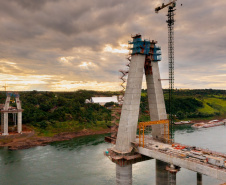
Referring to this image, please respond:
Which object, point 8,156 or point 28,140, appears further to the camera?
point 28,140

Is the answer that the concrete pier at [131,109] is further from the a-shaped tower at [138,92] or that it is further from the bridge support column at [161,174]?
the bridge support column at [161,174]

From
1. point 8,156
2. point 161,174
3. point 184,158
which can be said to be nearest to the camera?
point 184,158

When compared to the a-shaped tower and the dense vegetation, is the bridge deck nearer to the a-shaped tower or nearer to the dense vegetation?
the a-shaped tower

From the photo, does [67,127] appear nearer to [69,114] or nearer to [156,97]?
[69,114]

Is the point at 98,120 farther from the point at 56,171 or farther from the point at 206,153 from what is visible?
the point at 206,153

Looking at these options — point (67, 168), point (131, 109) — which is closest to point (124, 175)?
point (131, 109)

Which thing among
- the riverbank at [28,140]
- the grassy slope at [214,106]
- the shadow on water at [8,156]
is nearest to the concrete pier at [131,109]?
the shadow on water at [8,156]

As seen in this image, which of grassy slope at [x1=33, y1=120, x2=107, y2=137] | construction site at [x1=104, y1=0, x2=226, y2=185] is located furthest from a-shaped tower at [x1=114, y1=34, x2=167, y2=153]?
grassy slope at [x1=33, y1=120, x2=107, y2=137]
